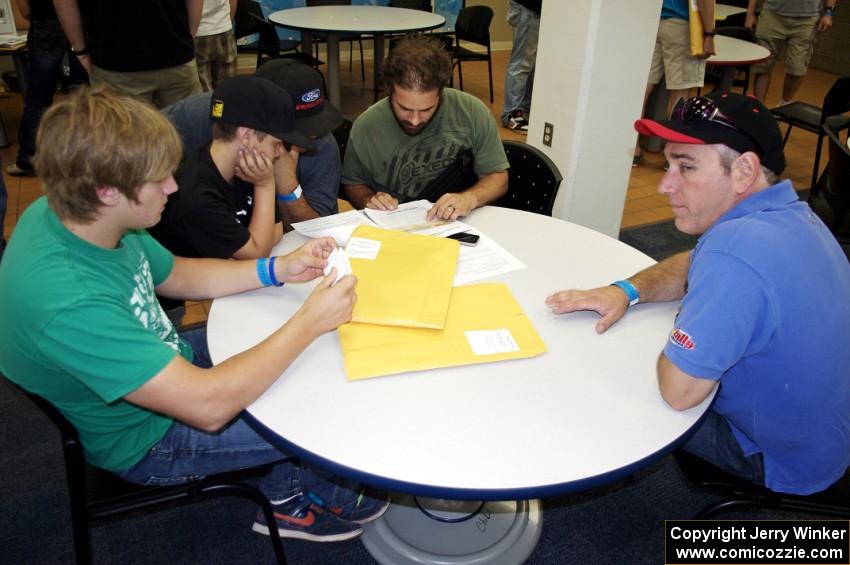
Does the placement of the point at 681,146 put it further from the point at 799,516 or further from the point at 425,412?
the point at 799,516

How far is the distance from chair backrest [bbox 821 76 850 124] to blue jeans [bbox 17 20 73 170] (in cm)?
453

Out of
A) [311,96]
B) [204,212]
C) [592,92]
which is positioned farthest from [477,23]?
[204,212]

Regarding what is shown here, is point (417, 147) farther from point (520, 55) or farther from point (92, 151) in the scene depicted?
point (520, 55)

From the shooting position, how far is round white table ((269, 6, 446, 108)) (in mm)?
4586

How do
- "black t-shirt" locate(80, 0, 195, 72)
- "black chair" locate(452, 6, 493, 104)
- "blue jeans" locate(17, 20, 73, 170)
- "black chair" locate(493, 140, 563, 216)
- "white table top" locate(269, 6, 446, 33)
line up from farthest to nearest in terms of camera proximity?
"black chair" locate(452, 6, 493, 104) → "white table top" locate(269, 6, 446, 33) → "blue jeans" locate(17, 20, 73, 170) → "black t-shirt" locate(80, 0, 195, 72) → "black chair" locate(493, 140, 563, 216)

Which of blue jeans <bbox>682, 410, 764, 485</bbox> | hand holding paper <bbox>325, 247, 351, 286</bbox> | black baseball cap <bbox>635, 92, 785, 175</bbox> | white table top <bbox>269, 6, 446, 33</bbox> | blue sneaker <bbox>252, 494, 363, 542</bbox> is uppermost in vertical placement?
black baseball cap <bbox>635, 92, 785, 175</bbox>

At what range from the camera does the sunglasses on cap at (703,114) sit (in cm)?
128

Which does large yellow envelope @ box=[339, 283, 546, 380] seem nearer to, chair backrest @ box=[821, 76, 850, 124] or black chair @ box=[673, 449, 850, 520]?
black chair @ box=[673, 449, 850, 520]

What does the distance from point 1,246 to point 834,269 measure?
9.38 ft

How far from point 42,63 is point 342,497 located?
357 cm

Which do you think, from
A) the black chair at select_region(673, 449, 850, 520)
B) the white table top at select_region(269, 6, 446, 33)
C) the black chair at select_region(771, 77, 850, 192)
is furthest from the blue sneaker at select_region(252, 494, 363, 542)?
the white table top at select_region(269, 6, 446, 33)

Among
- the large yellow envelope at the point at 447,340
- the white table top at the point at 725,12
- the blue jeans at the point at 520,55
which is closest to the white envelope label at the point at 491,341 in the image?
the large yellow envelope at the point at 447,340

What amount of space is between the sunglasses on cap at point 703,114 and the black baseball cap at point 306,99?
1023 mm

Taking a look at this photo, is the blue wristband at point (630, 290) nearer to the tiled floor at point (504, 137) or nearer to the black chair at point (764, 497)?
the black chair at point (764, 497)
